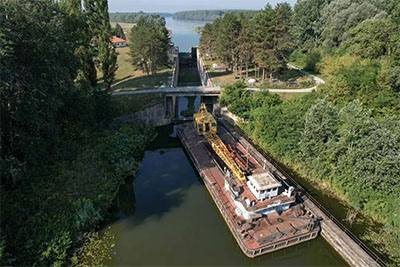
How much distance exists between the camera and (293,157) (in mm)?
28859

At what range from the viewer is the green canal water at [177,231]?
62.4ft

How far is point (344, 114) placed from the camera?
26000 mm

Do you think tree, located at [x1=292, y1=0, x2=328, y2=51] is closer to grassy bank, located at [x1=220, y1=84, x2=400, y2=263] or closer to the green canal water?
grassy bank, located at [x1=220, y1=84, x2=400, y2=263]

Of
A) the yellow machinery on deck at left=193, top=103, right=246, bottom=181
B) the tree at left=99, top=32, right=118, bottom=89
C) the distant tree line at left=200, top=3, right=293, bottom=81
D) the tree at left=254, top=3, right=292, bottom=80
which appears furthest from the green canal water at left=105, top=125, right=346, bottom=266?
the distant tree line at left=200, top=3, right=293, bottom=81

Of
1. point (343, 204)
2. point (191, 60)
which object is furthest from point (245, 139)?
point (191, 60)

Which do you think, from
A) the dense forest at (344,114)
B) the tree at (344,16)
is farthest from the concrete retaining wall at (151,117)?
the tree at (344,16)

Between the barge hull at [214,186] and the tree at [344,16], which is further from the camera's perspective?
the tree at [344,16]

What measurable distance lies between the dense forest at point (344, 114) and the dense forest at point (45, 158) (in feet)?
59.2

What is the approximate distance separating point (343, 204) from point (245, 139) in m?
14.7

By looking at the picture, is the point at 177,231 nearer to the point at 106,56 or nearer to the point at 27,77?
the point at 27,77

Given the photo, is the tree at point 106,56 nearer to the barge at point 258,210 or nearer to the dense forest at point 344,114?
the dense forest at point 344,114

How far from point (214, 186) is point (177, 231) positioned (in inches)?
230

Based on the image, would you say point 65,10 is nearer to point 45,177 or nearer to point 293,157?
point 45,177

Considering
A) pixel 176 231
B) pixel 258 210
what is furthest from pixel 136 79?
pixel 258 210
